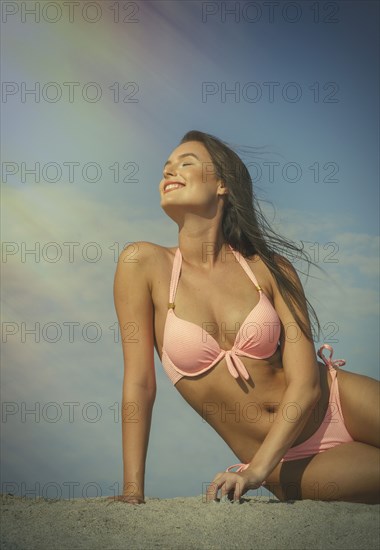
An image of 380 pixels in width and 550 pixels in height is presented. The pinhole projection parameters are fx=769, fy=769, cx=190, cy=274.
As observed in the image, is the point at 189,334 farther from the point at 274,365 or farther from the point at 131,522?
the point at 131,522

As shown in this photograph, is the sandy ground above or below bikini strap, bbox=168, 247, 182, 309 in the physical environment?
below

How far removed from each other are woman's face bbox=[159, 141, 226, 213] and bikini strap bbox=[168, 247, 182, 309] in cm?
23

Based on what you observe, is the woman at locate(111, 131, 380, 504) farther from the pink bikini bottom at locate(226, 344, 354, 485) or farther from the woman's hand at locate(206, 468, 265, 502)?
the woman's hand at locate(206, 468, 265, 502)

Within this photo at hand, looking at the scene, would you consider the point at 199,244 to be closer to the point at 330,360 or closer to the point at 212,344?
the point at 212,344

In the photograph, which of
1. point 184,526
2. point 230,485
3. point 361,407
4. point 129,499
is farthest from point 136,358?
point 361,407

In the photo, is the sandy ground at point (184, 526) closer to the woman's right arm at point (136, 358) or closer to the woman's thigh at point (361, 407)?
the woman's right arm at point (136, 358)

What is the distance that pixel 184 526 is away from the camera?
2.60 metres

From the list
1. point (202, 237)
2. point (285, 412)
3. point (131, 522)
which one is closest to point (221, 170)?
point (202, 237)

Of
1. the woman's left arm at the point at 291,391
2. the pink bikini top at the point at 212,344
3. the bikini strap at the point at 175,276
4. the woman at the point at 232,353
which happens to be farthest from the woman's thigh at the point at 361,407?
the bikini strap at the point at 175,276

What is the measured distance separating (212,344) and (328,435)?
0.71 metres

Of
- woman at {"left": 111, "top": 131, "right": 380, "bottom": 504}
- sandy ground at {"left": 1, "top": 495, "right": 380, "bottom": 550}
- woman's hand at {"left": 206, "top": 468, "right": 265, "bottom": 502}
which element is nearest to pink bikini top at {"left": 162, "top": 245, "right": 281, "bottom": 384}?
woman at {"left": 111, "top": 131, "right": 380, "bottom": 504}

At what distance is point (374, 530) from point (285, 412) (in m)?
0.69

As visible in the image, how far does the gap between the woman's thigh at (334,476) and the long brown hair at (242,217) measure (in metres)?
0.60

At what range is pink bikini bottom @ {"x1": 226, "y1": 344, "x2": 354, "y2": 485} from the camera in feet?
11.5
